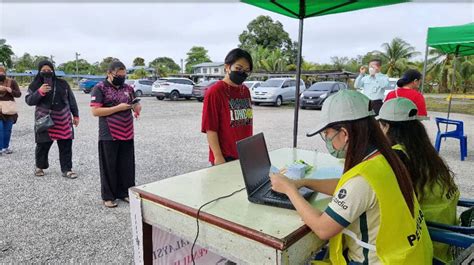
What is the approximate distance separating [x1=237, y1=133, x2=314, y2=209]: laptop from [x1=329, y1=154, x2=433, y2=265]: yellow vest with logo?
0.40m

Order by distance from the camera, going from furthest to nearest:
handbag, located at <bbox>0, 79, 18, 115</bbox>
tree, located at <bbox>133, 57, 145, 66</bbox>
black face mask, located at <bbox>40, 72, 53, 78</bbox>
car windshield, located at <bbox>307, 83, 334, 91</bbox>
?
tree, located at <bbox>133, 57, 145, 66</bbox> < car windshield, located at <bbox>307, 83, 334, 91</bbox> < handbag, located at <bbox>0, 79, 18, 115</bbox> < black face mask, located at <bbox>40, 72, 53, 78</bbox>

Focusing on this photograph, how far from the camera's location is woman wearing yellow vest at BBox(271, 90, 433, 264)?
3.77ft

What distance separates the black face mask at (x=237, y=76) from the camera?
242 cm

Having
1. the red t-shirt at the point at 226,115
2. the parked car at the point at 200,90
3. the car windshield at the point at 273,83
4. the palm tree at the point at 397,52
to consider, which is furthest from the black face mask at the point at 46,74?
the palm tree at the point at 397,52

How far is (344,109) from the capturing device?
1241 millimetres

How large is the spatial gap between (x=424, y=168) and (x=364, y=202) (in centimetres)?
73

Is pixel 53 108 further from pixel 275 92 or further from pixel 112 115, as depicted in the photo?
pixel 275 92

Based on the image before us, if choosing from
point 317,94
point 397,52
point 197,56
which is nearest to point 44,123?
point 317,94

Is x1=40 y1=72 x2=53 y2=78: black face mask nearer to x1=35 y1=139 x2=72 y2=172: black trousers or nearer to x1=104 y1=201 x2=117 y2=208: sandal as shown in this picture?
x1=35 y1=139 x2=72 y2=172: black trousers

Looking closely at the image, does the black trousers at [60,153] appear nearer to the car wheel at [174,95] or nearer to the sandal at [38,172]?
the sandal at [38,172]

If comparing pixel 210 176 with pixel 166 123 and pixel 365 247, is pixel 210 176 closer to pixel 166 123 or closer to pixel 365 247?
pixel 365 247

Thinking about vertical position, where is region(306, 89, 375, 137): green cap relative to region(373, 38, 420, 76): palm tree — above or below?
below

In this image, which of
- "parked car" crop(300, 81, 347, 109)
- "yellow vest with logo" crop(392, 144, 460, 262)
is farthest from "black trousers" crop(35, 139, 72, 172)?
"parked car" crop(300, 81, 347, 109)

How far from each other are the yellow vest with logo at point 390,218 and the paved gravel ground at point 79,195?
305mm
